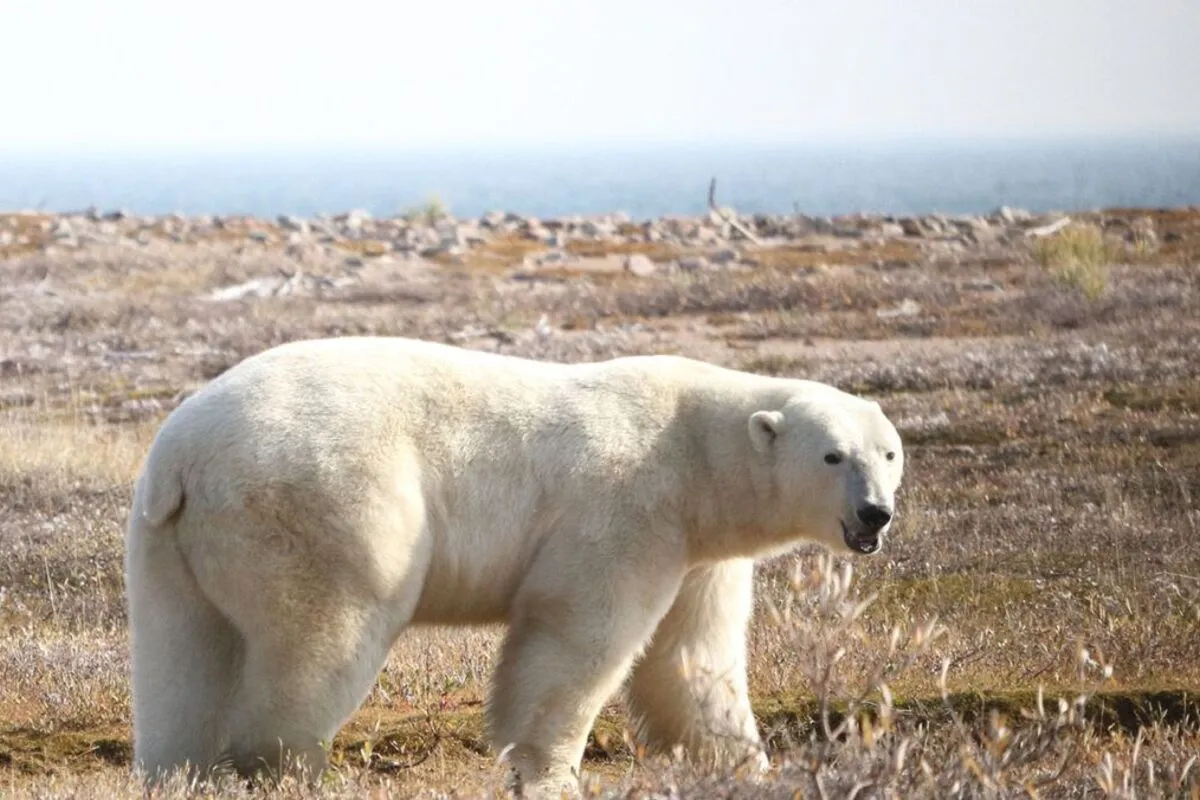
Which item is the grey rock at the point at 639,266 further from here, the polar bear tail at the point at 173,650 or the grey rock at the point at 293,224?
the polar bear tail at the point at 173,650

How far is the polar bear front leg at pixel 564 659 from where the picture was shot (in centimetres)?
576

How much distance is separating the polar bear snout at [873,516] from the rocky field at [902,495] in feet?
1.27

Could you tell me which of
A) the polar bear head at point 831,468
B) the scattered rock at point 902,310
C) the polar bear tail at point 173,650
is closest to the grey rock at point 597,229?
the scattered rock at point 902,310

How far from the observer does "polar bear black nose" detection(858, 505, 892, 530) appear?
5863 millimetres

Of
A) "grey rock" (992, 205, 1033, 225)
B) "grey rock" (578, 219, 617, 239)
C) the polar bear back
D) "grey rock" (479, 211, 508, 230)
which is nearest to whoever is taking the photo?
the polar bear back

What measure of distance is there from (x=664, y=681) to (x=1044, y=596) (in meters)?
3.29

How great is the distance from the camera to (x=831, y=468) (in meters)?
6.03

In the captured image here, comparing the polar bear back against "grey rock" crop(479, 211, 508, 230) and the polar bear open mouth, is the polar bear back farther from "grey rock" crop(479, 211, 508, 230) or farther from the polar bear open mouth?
"grey rock" crop(479, 211, 508, 230)

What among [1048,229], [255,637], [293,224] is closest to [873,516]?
[255,637]

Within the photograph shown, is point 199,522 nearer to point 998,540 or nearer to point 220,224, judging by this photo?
point 998,540

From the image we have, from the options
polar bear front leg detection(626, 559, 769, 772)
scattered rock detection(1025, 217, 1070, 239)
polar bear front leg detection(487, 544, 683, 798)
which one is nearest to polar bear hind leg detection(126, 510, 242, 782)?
polar bear front leg detection(487, 544, 683, 798)

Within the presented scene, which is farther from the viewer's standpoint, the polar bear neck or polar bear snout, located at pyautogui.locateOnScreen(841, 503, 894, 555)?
the polar bear neck

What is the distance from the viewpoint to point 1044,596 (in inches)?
353

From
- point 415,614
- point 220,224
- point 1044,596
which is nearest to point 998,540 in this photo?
point 1044,596
